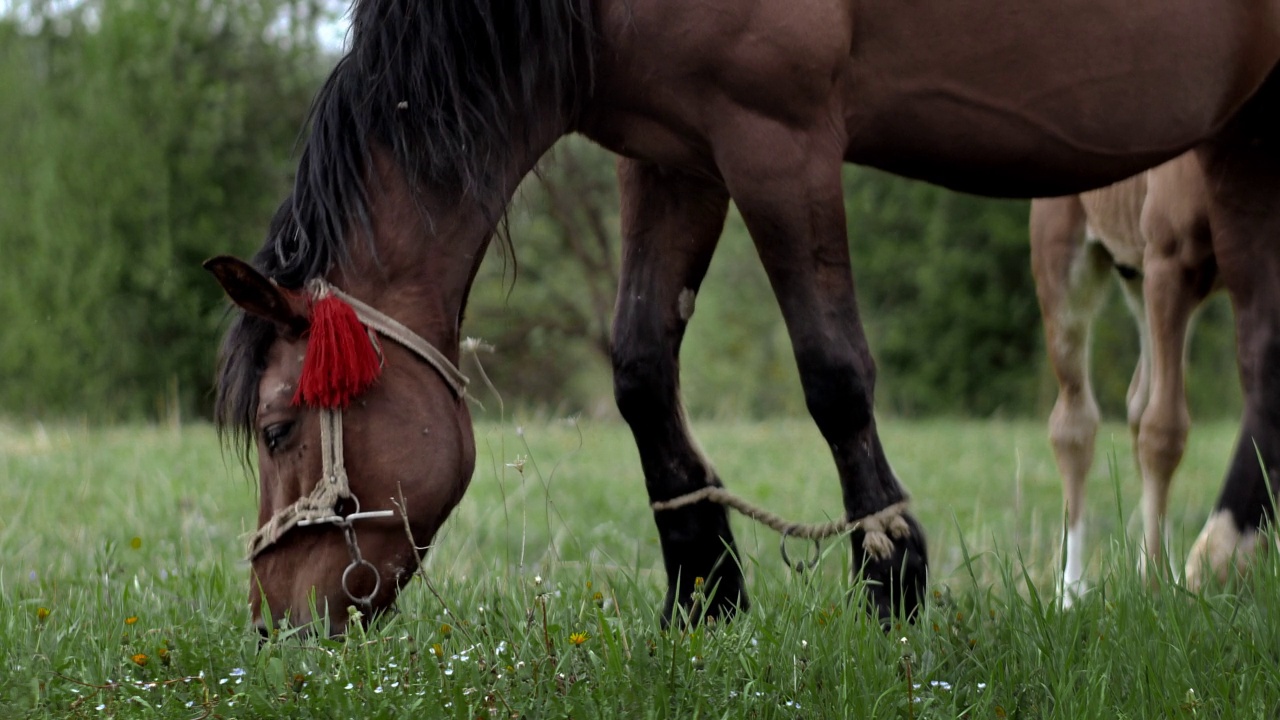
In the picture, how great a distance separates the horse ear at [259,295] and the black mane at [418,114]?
0.08 m

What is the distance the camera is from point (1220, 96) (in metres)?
3.04

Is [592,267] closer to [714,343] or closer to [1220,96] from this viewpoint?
[714,343]

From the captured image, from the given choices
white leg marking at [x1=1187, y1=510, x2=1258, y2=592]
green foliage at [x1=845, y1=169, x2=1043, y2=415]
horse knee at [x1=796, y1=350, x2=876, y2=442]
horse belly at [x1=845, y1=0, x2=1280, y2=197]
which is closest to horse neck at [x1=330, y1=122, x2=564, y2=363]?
horse knee at [x1=796, y1=350, x2=876, y2=442]

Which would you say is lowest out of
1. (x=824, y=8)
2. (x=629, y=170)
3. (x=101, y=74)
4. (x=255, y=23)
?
(x=629, y=170)

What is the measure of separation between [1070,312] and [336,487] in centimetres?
375

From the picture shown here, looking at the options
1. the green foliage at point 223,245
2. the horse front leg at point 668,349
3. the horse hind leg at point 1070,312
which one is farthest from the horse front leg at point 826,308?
the green foliage at point 223,245

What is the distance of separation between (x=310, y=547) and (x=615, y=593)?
26.4 inches

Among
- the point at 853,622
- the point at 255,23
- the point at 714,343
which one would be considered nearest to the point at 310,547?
the point at 853,622

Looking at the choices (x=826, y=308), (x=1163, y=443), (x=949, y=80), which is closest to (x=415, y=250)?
(x=826, y=308)

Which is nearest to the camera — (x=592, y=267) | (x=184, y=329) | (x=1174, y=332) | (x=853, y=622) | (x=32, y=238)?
(x=853, y=622)

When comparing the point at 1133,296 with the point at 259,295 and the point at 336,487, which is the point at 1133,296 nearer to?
the point at 336,487

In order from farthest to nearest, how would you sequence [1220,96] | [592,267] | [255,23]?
[592,267] → [255,23] → [1220,96]

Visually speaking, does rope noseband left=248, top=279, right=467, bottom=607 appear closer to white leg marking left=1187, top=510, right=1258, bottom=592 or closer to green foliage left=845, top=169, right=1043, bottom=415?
white leg marking left=1187, top=510, right=1258, bottom=592

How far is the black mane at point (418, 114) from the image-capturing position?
101 inches
